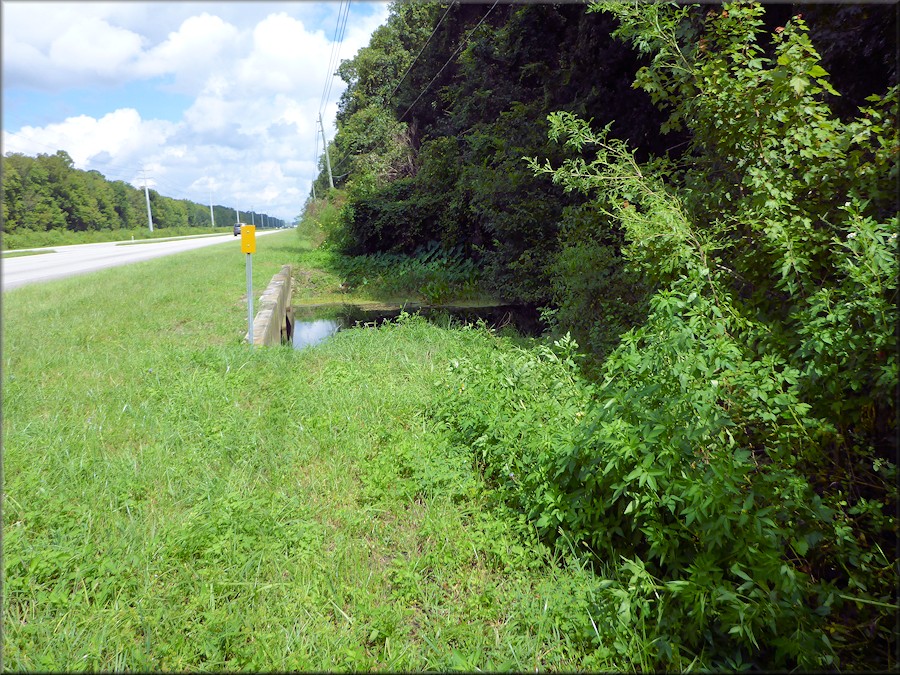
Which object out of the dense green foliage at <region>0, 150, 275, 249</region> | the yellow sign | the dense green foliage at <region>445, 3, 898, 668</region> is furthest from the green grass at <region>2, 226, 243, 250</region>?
the dense green foliage at <region>445, 3, 898, 668</region>

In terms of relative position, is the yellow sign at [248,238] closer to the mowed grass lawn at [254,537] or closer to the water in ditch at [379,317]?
the mowed grass lawn at [254,537]

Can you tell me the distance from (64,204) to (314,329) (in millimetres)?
15481

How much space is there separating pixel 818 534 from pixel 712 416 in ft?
1.91

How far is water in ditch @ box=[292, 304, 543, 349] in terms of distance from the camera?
32.2 ft

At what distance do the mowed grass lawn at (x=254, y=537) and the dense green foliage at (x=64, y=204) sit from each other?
80.6 inches

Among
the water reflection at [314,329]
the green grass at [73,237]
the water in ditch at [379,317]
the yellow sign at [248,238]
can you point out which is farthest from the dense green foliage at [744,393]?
the green grass at [73,237]

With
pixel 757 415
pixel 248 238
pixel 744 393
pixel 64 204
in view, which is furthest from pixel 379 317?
pixel 64 204

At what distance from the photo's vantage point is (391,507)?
3.22m

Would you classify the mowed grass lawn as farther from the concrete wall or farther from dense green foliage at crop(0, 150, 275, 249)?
dense green foliage at crop(0, 150, 275, 249)

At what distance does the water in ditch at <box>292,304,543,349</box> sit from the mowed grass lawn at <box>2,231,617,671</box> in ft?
15.2

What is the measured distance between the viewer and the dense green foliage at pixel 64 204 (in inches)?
334

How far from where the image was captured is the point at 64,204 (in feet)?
67.0

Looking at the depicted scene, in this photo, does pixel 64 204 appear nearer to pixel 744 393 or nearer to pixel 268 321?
pixel 268 321

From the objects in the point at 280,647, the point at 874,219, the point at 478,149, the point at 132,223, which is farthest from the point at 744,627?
the point at 132,223
